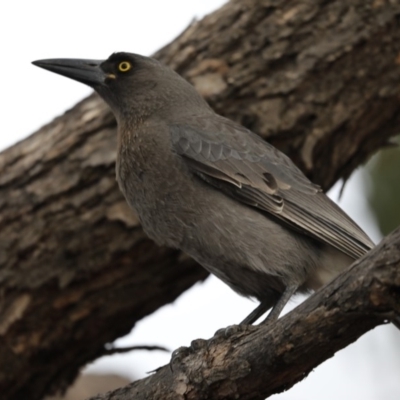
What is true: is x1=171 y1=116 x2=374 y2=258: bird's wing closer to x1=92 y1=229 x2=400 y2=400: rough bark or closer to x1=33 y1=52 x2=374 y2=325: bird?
x1=33 y1=52 x2=374 y2=325: bird

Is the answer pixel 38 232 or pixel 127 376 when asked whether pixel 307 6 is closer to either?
pixel 38 232

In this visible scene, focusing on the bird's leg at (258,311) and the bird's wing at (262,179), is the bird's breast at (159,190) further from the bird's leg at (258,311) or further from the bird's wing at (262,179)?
the bird's leg at (258,311)

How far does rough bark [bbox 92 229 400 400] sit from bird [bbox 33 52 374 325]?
725mm

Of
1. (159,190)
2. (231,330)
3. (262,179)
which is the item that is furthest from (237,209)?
(231,330)

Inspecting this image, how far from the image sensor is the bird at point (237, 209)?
5195 millimetres

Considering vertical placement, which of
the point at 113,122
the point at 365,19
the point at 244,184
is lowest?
the point at 244,184

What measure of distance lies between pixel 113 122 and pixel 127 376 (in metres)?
2.53

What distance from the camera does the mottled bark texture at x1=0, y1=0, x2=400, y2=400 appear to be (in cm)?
627

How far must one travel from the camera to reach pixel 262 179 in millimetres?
5492

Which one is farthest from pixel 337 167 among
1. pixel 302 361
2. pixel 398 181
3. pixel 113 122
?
pixel 302 361

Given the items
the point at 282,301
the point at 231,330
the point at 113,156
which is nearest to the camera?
the point at 231,330

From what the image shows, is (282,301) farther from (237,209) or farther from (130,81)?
(130,81)

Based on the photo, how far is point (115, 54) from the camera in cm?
636

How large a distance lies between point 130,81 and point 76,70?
369mm
